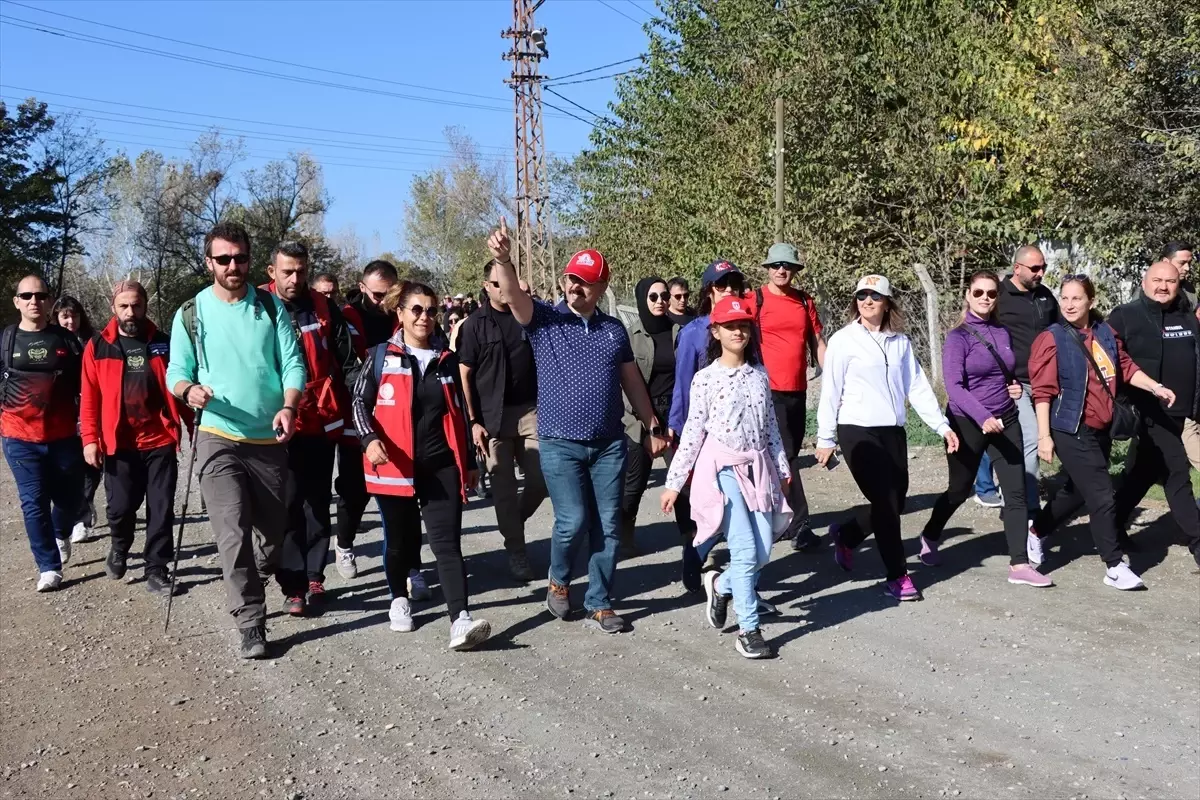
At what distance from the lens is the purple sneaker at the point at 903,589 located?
666 cm

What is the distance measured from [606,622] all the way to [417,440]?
1450 millimetres

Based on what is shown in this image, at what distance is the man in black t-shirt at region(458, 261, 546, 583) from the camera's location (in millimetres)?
7363

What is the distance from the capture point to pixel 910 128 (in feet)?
54.5

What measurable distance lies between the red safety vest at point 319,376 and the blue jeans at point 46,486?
7.68 ft

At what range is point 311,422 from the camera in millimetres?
6832

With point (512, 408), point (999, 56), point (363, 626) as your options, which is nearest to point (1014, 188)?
point (999, 56)

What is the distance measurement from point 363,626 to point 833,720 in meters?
2.89

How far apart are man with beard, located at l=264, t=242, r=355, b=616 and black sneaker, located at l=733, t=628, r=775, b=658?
8.94 ft

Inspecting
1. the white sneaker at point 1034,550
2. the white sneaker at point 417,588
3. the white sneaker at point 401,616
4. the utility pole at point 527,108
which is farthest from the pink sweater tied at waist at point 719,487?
the utility pole at point 527,108

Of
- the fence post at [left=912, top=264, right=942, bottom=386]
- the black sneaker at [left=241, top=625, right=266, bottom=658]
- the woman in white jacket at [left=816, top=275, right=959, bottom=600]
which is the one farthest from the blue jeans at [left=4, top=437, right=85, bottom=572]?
the fence post at [left=912, top=264, right=942, bottom=386]

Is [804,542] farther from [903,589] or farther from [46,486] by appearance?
[46,486]

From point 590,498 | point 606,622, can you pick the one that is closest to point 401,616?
point 606,622

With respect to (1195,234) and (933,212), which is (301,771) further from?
(933,212)

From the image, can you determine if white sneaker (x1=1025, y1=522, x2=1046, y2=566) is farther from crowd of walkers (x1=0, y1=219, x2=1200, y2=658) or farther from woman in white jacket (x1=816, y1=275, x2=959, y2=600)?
woman in white jacket (x1=816, y1=275, x2=959, y2=600)
